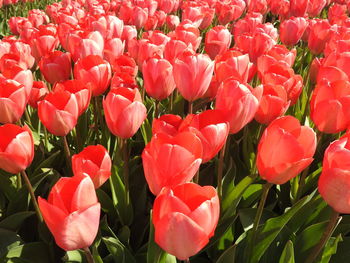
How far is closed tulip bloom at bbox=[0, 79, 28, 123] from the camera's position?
1.15m

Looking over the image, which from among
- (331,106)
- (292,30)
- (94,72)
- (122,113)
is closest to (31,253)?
(122,113)

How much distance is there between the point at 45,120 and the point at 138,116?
0.85 ft

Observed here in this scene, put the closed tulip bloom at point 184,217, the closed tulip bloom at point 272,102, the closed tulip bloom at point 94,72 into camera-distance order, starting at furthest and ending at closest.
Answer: the closed tulip bloom at point 94,72 < the closed tulip bloom at point 272,102 < the closed tulip bloom at point 184,217

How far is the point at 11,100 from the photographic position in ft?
3.77

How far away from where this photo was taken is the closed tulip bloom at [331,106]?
104 centimetres

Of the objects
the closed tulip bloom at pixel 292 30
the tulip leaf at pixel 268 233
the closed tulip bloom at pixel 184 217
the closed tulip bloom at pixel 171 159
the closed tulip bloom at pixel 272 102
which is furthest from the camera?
the closed tulip bloom at pixel 292 30

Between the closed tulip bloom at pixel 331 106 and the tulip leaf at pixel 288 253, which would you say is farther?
the closed tulip bloom at pixel 331 106

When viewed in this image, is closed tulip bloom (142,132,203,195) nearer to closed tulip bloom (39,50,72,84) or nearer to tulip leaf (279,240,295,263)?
tulip leaf (279,240,295,263)

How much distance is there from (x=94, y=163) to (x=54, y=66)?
0.74 meters

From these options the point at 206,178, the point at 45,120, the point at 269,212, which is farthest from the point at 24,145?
the point at 269,212

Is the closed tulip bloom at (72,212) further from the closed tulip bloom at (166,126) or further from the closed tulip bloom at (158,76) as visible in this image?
the closed tulip bloom at (158,76)

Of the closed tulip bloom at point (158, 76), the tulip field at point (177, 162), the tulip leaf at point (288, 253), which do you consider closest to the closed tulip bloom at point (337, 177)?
the tulip field at point (177, 162)

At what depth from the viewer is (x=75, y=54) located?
166 cm

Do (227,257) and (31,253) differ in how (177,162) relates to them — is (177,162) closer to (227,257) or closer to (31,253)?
(227,257)
